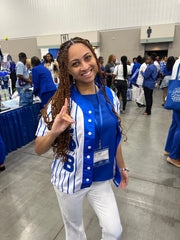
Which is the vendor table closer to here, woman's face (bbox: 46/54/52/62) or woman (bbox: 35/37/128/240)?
woman's face (bbox: 46/54/52/62)

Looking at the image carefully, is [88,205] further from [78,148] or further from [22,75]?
[22,75]

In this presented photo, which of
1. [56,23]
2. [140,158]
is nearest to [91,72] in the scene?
[140,158]

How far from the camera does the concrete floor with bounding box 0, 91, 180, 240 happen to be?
170 cm

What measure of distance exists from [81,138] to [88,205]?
135 centimetres

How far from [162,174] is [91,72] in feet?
6.89

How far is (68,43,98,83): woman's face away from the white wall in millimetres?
13258

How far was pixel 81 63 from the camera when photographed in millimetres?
949

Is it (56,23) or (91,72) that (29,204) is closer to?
(91,72)

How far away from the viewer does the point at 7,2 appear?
15086 mm

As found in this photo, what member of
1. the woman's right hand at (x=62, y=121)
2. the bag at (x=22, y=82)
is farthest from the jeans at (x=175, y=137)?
the bag at (x=22, y=82)

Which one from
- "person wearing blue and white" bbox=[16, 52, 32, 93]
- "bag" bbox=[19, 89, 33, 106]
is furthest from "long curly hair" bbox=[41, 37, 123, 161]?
"person wearing blue and white" bbox=[16, 52, 32, 93]

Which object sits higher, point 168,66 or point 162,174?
point 168,66

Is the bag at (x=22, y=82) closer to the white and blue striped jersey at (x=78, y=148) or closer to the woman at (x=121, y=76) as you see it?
the woman at (x=121, y=76)

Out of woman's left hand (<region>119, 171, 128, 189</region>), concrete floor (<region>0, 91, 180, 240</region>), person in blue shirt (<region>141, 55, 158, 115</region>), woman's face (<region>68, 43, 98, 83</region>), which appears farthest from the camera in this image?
person in blue shirt (<region>141, 55, 158, 115</region>)
